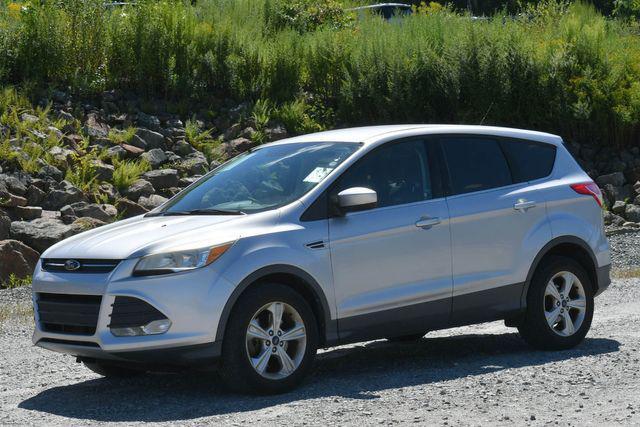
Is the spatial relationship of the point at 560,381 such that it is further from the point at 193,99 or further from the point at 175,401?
the point at 193,99

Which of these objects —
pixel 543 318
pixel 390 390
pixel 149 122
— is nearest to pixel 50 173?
pixel 149 122

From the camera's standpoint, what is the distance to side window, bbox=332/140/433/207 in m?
8.47

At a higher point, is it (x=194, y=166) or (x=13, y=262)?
(x=194, y=166)

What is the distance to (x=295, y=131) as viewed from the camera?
65.8 feet

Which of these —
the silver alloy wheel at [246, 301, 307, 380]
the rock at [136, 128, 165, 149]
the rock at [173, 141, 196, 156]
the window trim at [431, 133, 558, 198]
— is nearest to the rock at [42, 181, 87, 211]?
the rock at [136, 128, 165, 149]

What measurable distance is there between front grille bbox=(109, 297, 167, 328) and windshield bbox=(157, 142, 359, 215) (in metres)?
1.07

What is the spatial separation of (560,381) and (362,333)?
4.53ft

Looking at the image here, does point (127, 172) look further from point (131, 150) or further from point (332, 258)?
point (332, 258)

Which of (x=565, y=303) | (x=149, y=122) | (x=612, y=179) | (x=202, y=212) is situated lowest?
(x=612, y=179)

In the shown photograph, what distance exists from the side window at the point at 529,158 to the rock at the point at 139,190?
8730mm

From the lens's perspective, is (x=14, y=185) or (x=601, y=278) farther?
(x=14, y=185)

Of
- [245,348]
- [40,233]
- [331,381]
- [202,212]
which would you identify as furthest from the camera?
[40,233]

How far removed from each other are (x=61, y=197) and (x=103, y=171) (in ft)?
3.60

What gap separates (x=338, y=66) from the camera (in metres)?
21.5
